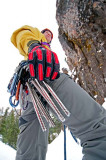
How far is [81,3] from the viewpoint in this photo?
5801 millimetres

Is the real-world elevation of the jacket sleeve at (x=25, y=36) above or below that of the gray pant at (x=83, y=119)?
above

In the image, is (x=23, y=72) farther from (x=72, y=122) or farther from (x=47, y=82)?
(x=72, y=122)

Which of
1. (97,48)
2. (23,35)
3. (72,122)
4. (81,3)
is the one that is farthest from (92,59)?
(72,122)

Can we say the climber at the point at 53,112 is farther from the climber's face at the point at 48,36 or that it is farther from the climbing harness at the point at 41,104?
the climber's face at the point at 48,36

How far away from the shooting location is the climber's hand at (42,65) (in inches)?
61.6

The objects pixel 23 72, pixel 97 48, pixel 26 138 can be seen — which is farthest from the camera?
pixel 97 48

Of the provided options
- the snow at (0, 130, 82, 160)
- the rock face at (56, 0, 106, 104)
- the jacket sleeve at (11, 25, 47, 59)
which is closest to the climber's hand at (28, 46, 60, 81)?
the jacket sleeve at (11, 25, 47, 59)

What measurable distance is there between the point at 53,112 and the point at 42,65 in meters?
0.68

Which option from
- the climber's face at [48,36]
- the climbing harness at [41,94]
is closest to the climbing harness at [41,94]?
the climbing harness at [41,94]

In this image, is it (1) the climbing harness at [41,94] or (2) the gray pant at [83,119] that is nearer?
(2) the gray pant at [83,119]

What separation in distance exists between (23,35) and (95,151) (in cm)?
191

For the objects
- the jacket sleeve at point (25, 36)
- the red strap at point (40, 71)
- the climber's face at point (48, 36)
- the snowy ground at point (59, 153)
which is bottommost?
the snowy ground at point (59, 153)

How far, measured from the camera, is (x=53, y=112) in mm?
1687

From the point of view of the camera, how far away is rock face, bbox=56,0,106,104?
228 inches
